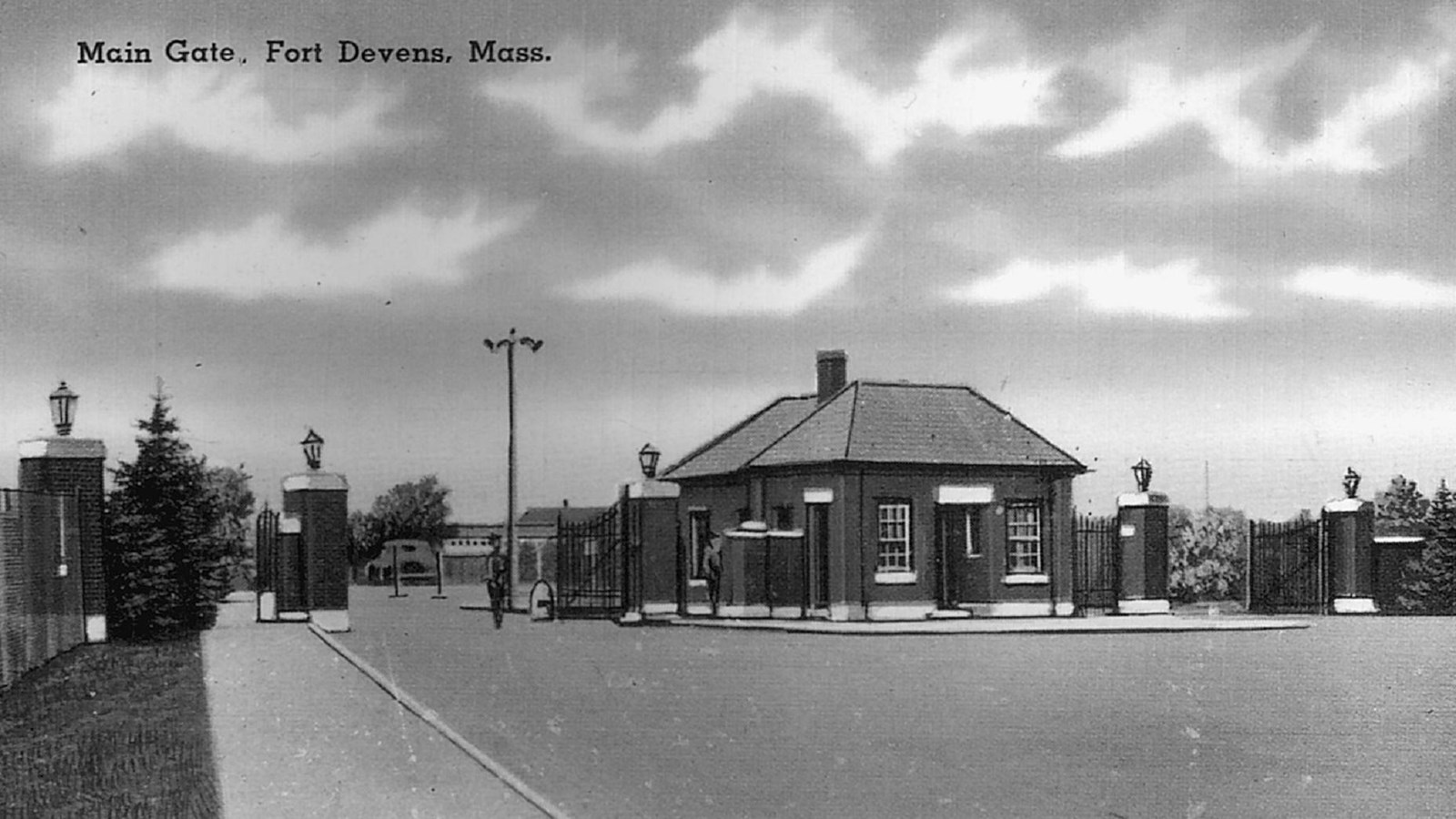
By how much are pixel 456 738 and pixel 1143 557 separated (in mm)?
16144

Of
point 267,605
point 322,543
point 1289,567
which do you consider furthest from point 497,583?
point 1289,567

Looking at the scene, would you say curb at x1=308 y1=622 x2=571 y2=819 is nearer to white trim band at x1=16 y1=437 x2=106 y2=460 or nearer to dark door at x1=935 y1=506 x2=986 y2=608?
white trim band at x1=16 y1=437 x2=106 y2=460

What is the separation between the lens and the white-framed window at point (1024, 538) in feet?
80.2

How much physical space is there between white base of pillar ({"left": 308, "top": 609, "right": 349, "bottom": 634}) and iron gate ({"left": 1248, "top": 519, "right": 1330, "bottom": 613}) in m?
14.0

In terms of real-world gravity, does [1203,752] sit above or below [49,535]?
below

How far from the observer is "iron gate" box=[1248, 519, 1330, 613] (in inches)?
947

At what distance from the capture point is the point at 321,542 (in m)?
19.0

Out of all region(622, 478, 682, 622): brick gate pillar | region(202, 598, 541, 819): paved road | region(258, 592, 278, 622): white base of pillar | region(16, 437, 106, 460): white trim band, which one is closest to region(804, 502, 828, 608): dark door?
region(622, 478, 682, 622): brick gate pillar

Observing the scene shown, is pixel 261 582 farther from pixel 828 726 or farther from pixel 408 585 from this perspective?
pixel 408 585

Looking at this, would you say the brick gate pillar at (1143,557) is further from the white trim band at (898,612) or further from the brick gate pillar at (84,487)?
the brick gate pillar at (84,487)

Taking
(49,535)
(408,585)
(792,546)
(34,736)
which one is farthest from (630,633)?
(408,585)

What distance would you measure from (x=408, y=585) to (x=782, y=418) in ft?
53.1

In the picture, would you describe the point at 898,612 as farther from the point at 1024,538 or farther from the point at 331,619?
the point at 331,619

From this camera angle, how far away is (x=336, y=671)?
1353cm
